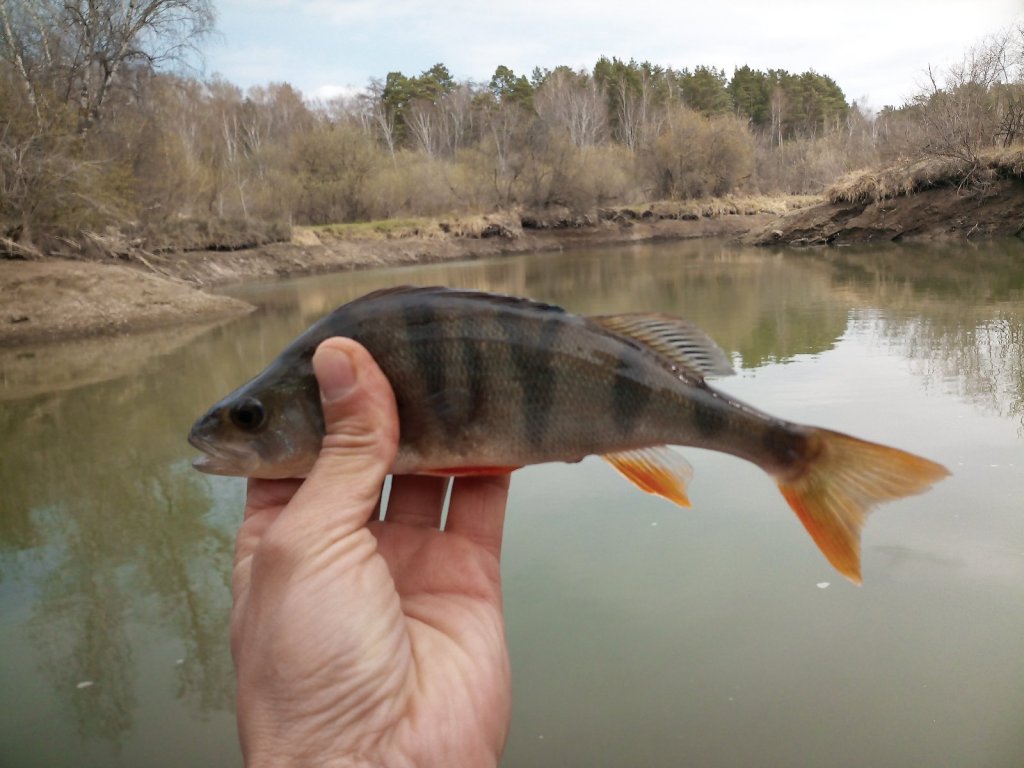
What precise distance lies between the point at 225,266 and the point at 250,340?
2088 cm

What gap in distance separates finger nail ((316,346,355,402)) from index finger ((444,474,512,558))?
780mm

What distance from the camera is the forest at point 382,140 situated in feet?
75.2

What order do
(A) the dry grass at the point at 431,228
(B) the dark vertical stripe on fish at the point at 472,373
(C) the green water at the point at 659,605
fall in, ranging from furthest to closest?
1. (A) the dry grass at the point at 431,228
2. (C) the green water at the point at 659,605
3. (B) the dark vertical stripe on fish at the point at 472,373

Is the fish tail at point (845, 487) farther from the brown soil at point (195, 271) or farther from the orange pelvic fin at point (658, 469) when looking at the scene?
the brown soil at point (195, 271)

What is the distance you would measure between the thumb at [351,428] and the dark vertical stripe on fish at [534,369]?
16.3 inches

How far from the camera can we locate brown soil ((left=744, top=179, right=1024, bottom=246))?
27219mm

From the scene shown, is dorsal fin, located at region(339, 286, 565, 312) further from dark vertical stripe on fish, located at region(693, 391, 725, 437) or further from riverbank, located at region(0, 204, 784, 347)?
riverbank, located at region(0, 204, 784, 347)

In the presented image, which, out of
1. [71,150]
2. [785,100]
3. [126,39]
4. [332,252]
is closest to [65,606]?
[71,150]

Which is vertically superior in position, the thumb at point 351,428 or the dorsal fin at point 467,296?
the dorsal fin at point 467,296

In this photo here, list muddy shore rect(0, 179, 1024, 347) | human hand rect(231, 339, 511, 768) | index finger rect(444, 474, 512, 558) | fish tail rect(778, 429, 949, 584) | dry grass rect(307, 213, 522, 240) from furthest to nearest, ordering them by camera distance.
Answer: dry grass rect(307, 213, 522, 240)
muddy shore rect(0, 179, 1024, 347)
index finger rect(444, 474, 512, 558)
fish tail rect(778, 429, 949, 584)
human hand rect(231, 339, 511, 768)

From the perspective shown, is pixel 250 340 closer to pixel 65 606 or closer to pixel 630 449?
pixel 65 606

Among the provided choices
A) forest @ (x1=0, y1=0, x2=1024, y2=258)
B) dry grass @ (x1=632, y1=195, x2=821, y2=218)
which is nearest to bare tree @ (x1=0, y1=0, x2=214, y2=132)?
forest @ (x1=0, y1=0, x2=1024, y2=258)

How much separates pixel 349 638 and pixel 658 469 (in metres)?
1.04

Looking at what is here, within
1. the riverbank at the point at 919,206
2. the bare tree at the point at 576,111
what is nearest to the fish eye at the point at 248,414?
the riverbank at the point at 919,206
